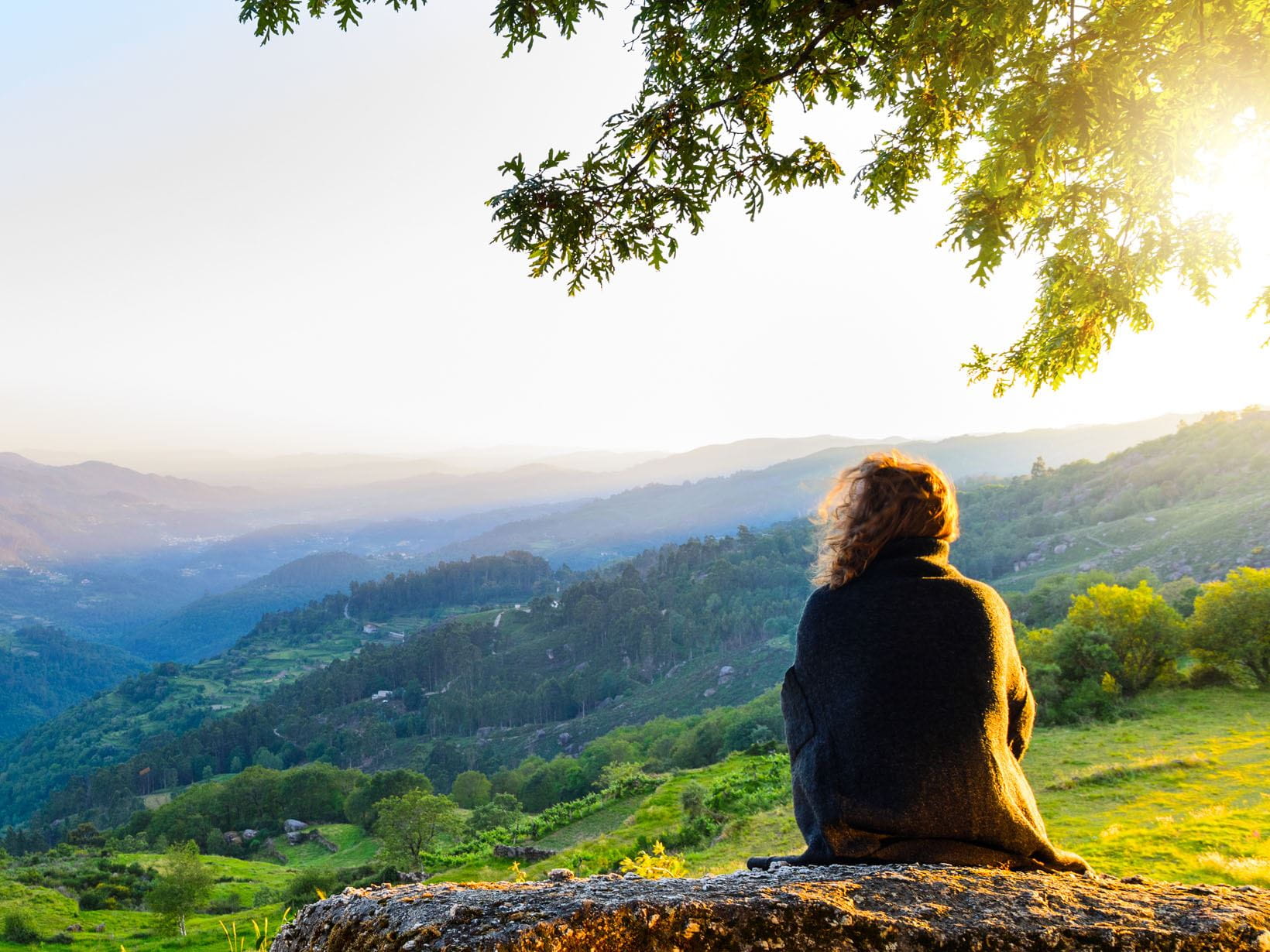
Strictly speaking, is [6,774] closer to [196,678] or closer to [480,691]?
[196,678]

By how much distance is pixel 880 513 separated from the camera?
3.29 metres

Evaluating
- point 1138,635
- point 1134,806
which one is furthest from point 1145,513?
point 1134,806

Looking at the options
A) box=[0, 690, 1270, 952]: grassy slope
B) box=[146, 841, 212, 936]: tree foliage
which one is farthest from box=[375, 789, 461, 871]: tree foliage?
box=[0, 690, 1270, 952]: grassy slope

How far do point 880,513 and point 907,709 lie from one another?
89 centimetres

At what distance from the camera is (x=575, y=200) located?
5.41m

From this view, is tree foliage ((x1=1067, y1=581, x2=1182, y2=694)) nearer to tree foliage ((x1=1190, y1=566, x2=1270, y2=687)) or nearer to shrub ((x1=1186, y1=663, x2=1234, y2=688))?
shrub ((x1=1186, y1=663, x2=1234, y2=688))

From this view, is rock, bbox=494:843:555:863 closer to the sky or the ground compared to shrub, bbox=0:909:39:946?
closer to the sky

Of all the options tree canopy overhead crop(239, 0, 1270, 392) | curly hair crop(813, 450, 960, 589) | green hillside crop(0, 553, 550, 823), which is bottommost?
green hillside crop(0, 553, 550, 823)

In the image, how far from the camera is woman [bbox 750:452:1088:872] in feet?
9.00

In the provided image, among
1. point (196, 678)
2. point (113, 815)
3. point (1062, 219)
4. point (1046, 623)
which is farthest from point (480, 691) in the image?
point (1062, 219)

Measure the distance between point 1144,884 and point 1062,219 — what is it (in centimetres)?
614

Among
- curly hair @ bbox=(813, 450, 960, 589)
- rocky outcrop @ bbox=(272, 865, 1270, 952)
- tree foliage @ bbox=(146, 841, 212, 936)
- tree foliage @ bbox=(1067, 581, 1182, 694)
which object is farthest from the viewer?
tree foliage @ bbox=(146, 841, 212, 936)

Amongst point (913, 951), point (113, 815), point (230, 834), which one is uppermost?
point (913, 951)

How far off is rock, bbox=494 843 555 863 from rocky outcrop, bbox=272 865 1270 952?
27.0 metres
